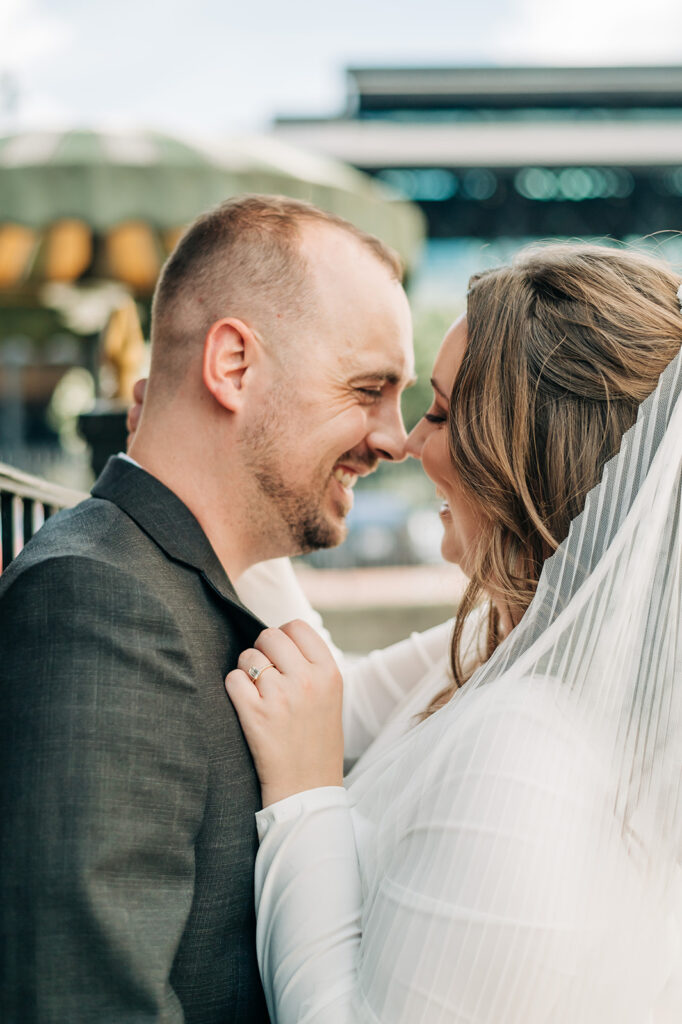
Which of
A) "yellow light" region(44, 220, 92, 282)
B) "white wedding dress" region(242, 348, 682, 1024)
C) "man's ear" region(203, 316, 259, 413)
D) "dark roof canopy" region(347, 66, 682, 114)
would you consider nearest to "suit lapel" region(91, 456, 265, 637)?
"man's ear" region(203, 316, 259, 413)

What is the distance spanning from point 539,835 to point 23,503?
160cm

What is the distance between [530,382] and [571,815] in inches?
29.6

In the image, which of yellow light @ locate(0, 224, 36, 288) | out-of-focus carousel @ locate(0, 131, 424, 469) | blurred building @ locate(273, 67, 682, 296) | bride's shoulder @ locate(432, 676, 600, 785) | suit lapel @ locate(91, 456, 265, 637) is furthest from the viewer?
blurred building @ locate(273, 67, 682, 296)

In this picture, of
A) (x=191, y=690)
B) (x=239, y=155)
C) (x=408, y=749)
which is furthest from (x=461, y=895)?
(x=239, y=155)

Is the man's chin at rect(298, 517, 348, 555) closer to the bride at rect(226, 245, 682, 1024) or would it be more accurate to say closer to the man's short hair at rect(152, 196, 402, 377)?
the bride at rect(226, 245, 682, 1024)

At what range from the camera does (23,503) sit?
2.40 m

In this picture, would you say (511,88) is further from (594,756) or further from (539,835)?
(539,835)

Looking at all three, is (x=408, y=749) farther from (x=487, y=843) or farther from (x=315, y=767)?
(x=487, y=843)

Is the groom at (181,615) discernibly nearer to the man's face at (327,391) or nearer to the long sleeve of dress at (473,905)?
the man's face at (327,391)

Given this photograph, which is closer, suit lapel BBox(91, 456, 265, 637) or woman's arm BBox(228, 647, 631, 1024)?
woman's arm BBox(228, 647, 631, 1024)

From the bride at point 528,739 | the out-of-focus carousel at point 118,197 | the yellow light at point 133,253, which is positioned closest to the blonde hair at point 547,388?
the bride at point 528,739

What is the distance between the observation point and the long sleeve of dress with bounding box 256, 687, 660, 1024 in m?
1.30

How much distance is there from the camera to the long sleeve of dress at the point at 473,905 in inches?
51.1

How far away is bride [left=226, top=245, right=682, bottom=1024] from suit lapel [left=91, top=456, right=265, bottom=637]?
16 centimetres
